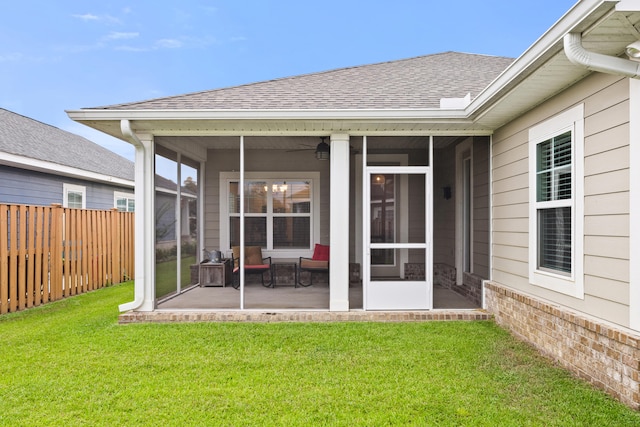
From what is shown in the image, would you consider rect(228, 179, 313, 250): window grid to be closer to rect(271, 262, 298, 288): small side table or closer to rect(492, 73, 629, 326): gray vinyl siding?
rect(271, 262, 298, 288): small side table

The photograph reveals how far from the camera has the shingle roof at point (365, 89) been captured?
4.86m

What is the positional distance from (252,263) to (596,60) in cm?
570

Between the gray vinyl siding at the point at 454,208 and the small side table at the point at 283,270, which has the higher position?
the gray vinyl siding at the point at 454,208

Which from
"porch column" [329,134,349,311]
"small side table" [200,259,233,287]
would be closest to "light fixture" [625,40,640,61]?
"porch column" [329,134,349,311]

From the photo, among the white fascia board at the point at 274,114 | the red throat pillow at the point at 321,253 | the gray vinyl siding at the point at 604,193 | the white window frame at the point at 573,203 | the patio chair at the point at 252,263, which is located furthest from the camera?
the red throat pillow at the point at 321,253

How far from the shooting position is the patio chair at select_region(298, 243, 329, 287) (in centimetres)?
674

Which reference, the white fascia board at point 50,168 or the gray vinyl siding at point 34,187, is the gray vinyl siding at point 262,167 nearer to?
the white fascia board at point 50,168

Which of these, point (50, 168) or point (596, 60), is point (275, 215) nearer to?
point (50, 168)

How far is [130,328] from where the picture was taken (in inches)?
180

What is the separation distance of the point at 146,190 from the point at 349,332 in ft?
10.1

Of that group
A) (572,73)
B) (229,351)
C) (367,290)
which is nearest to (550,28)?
(572,73)

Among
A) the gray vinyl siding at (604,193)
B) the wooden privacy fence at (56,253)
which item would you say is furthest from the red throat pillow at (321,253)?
the wooden privacy fence at (56,253)

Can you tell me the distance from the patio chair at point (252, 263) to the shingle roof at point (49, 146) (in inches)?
197

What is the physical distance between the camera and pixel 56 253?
6.32m
